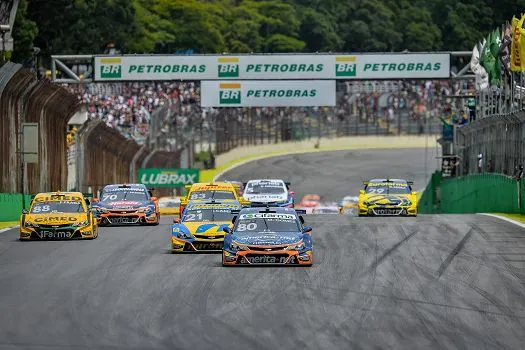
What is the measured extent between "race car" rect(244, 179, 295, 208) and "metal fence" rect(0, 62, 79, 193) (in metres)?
6.64

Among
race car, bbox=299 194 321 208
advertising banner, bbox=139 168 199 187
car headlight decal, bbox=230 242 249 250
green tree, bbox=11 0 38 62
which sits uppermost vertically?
green tree, bbox=11 0 38 62

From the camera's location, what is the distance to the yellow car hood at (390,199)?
44656mm

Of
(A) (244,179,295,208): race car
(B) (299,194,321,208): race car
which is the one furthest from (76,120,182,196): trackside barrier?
(B) (299,194,321,208): race car

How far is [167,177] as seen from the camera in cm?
6719

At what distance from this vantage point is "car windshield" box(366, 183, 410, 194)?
45.9 m

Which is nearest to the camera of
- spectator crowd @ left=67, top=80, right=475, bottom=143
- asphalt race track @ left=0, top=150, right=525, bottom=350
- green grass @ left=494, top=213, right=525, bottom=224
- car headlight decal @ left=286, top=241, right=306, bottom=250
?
asphalt race track @ left=0, top=150, right=525, bottom=350

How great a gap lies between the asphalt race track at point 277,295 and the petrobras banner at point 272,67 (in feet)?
72.9

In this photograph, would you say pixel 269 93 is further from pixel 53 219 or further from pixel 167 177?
pixel 53 219

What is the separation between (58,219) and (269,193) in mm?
11840

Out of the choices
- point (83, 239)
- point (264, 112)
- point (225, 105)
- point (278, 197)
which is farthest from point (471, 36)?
point (83, 239)

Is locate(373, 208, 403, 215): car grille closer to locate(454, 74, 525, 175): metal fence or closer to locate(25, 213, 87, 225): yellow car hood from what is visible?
locate(454, 74, 525, 175): metal fence

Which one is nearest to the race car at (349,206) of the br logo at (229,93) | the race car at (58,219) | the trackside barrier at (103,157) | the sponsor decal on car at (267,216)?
the br logo at (229,93)

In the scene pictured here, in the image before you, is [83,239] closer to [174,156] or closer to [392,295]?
[392,295]

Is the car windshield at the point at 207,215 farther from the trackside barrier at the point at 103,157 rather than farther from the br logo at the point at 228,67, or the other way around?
the br logo at the point at 228,67
